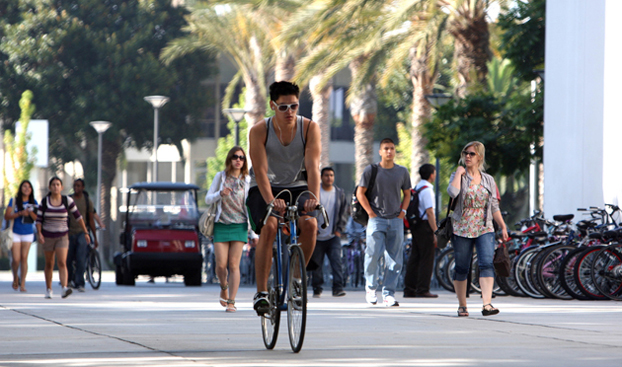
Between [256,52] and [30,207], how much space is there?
69.1 feet

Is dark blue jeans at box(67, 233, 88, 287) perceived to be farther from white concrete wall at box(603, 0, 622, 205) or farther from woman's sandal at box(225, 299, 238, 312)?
white concrete wall at box(603, 0, 622, 205)

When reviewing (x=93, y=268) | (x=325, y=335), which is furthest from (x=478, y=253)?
(x=93, y=268)

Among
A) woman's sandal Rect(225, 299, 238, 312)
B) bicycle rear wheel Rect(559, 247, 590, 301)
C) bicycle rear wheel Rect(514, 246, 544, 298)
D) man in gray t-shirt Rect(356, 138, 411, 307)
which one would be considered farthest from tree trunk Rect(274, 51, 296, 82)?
woman's sandal Rect(225, 299, 238, 312)

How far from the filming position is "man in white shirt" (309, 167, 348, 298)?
47.2 ft

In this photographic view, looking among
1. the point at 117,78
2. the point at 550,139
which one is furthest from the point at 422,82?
the point at 117,78

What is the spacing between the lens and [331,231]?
1450 cm

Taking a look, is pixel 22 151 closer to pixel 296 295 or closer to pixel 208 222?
pixel 208 222

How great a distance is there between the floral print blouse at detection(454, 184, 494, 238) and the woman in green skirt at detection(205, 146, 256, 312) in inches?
96.3

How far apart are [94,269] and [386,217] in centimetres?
728

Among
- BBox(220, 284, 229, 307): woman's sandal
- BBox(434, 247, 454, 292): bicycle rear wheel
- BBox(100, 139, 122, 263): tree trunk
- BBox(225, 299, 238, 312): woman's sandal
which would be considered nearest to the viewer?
BBox(225, 299, 238, 312): woman's sandal

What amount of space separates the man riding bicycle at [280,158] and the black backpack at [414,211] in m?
6.74

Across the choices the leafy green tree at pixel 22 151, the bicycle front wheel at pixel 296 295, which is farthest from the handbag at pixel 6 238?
the leafy green tree at pixel 22 151

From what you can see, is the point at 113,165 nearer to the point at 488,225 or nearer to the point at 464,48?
the point at 464,48

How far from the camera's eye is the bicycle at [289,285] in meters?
6.80
